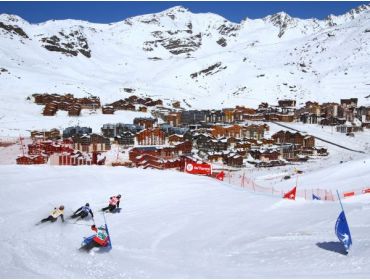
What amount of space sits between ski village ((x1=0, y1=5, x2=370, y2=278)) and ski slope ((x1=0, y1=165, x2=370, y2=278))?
7 centimetres

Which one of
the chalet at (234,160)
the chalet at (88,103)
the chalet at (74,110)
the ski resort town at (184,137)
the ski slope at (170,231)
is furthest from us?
the chalet at (88,103)

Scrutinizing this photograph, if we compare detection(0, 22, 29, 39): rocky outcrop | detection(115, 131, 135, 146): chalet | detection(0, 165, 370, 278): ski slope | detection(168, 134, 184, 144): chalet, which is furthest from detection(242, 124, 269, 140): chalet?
detection(0, 22, 29, 39): rocky outcrop

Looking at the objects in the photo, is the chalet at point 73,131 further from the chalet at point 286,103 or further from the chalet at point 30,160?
the chalet at point 286,103

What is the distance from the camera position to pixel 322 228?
1583cm

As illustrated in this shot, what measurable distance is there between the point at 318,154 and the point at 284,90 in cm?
7622

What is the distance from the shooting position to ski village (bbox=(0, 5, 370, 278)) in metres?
12.7

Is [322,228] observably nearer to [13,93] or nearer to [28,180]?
Answer: [28,180]

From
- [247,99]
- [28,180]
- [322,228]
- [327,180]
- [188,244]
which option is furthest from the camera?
[247,99]

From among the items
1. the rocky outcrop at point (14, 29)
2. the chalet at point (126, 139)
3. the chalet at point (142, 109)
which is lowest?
the chalet at point (126, 139)

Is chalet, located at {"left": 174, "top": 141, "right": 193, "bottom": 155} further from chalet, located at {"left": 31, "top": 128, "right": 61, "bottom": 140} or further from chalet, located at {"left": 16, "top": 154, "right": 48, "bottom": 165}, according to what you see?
chalet, located at {"left": 16, "top": 154, "right": 48, "bottom": 165}

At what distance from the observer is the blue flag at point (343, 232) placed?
12594mm

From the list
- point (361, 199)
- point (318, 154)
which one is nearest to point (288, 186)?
point (361, 199)

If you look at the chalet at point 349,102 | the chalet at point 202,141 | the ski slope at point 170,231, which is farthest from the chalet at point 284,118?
the ski slope at point 170,231

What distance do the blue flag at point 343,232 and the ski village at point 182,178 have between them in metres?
0.03
